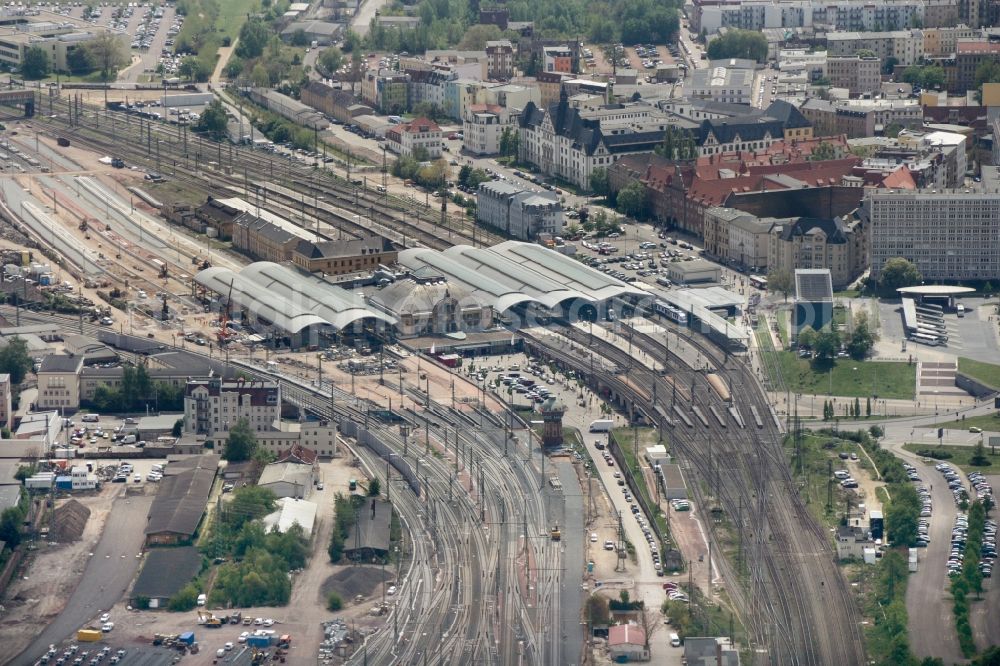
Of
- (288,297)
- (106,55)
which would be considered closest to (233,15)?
(106,55)

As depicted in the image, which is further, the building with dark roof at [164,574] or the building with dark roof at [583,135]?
the building with dark roof at [583,135]

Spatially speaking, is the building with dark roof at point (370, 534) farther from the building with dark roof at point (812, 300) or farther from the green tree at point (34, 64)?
the green tree at point (34, 64)

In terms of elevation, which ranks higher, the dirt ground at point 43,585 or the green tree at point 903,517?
the green tree at point 903,517

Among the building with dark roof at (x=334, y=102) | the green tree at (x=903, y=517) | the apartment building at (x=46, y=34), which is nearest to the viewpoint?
the green tree at (x=903, y=517)

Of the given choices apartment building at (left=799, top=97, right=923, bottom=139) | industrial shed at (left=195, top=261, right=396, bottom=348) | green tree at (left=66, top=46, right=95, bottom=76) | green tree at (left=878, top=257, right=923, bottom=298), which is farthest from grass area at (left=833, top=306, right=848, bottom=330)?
green tree at (left=66, top=46, right=95, bottom=76)

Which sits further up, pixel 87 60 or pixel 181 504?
pixel 87 60

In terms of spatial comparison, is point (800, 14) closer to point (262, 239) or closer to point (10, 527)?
point (262, 239)

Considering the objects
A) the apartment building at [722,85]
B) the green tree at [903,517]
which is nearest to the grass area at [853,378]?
the green tree at [903,517]

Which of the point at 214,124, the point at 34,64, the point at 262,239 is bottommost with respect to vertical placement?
the point at 262,239
